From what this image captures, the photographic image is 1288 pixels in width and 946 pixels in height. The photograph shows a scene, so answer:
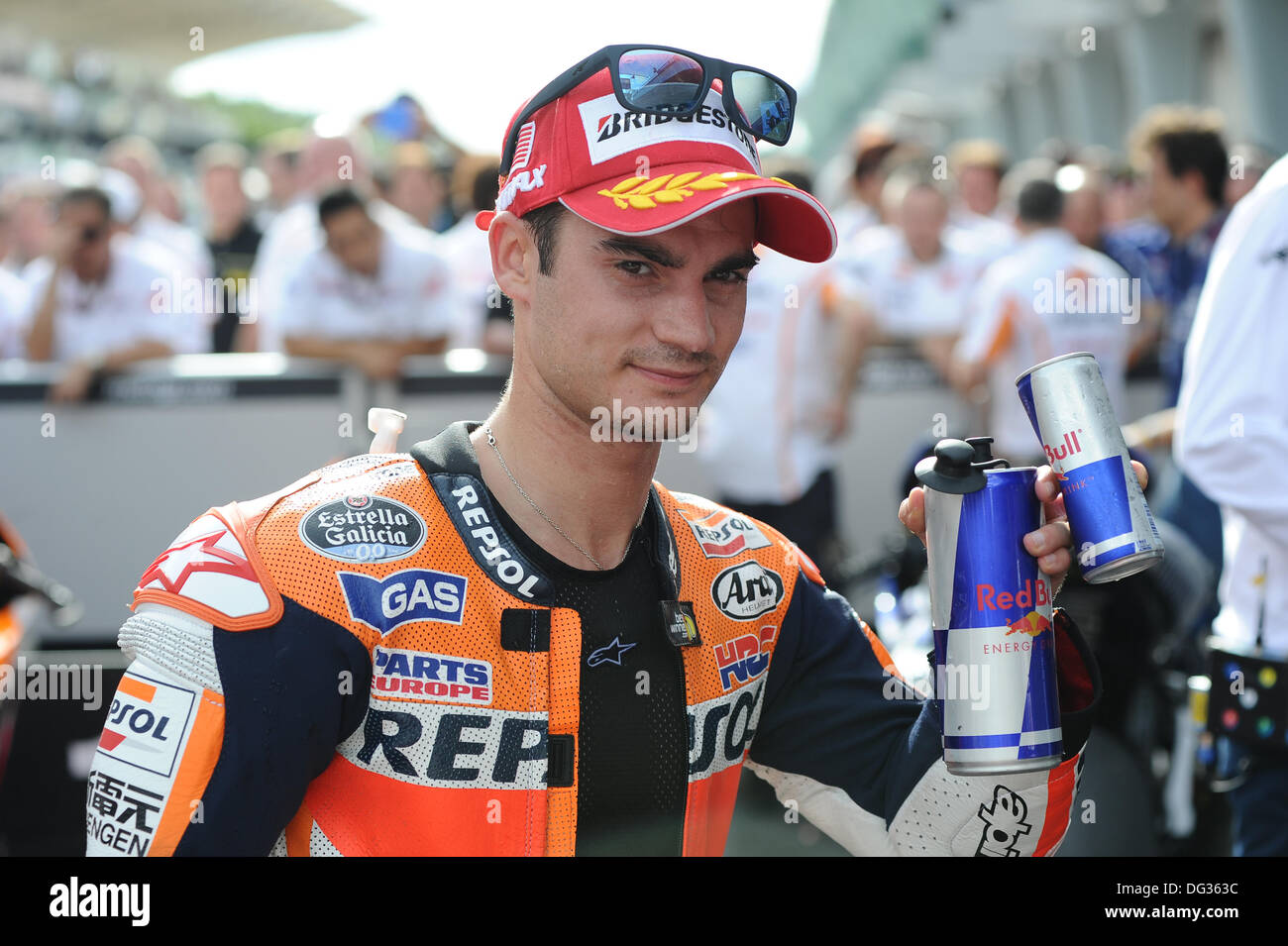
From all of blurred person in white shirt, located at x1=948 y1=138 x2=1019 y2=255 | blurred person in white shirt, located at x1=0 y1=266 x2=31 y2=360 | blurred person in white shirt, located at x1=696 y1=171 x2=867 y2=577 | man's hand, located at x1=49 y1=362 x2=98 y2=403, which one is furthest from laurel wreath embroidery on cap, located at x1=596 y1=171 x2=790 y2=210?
blurred person in white shirt, located at x1=948 y1=138 x2=1019 y2=255

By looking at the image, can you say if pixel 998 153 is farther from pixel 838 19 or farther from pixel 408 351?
pixel 838 19

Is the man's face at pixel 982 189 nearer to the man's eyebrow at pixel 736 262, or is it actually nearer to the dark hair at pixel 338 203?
the dark hair at pixel 338 203

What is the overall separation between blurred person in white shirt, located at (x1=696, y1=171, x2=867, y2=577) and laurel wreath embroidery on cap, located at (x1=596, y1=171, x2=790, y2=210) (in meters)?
4.09

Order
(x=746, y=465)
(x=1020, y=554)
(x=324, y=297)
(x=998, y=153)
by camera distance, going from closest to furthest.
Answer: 1. (x=1020, y=554)
2. (x=746, y=465)
3. (x=324, y=297)
4. (x=998, y=153)

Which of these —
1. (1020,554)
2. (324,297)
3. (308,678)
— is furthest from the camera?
A: (324,297)

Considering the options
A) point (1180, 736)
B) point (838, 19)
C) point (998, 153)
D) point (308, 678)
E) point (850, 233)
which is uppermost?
point (838, 19)

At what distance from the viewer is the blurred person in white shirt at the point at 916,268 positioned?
290 inches

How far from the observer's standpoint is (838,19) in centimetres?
3216

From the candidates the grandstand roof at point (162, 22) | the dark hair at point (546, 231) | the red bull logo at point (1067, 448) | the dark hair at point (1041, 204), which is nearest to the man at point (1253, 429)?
the red bull logo at point (1067, 448)

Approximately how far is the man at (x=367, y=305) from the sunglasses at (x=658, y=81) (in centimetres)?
471

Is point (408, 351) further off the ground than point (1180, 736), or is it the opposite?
point (408, 351)

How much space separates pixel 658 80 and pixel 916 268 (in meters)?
6.11

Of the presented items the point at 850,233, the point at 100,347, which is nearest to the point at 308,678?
the point at 100,347

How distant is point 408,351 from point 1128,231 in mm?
5009
